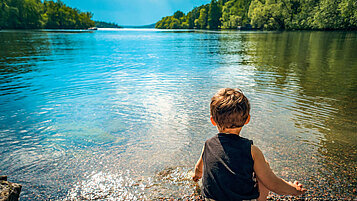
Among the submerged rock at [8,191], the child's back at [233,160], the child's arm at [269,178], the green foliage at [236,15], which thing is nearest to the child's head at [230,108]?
the child's back at [233,160]

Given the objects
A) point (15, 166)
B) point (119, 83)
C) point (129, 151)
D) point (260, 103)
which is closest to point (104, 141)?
point (129, 151)

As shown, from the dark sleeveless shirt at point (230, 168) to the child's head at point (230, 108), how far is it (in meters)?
0.13

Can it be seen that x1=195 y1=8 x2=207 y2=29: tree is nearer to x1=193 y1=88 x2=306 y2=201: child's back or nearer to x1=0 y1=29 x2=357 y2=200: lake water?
x1=0 y1=29 x2=357 y2=200: lake water

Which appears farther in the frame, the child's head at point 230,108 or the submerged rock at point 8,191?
the submerged rock at point 8,191

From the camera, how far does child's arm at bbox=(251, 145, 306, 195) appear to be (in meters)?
2.09

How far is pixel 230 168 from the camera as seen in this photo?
6.75ft

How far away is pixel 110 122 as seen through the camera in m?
6.69

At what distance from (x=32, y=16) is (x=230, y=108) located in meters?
143

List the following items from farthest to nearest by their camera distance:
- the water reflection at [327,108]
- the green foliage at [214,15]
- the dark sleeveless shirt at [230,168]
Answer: the green foliage at [214,15] < the water reflection at [327,108] < the dark sleeveless shirt at [230,168]

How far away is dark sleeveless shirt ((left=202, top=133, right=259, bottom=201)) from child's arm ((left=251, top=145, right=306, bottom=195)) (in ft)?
0.19

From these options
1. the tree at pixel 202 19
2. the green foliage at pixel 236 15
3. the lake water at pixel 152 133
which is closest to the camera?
the lake water at pixel 152 133

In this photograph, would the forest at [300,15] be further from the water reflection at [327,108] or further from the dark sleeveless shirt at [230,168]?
the dark sleeveless shirt at [230,168]

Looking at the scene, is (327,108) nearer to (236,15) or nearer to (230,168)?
(230,168)

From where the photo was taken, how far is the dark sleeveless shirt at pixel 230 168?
2.04 metres
